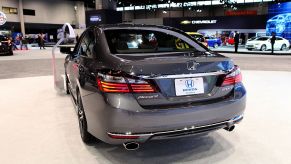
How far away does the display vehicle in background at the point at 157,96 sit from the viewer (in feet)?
7.57

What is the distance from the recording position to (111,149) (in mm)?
3078

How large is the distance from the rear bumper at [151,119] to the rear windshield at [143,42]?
70cm

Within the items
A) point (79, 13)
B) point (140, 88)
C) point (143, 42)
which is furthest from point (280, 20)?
point (79, 13)

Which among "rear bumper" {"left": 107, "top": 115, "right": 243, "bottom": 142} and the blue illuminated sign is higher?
the blue illuminated sign

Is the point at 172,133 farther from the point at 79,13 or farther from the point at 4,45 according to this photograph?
the point at 79,13

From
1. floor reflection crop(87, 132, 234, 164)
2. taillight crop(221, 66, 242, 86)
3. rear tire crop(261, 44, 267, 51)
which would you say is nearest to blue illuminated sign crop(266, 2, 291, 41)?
rear tire crop(261, 44, 267, 51)

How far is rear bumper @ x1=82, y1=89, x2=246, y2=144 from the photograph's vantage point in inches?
90.5

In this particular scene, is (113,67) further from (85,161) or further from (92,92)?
(85,161)

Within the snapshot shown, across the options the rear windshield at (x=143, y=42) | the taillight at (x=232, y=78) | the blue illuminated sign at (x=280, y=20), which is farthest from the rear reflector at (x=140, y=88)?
the blue illuminated sign at (x=280, y=20)

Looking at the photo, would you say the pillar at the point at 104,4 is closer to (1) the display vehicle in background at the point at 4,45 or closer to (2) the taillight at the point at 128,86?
(1) the display vehicle in background at the point at 4,45

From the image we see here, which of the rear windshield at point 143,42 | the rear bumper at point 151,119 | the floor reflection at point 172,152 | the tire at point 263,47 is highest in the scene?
the rear windshield at point 143,42

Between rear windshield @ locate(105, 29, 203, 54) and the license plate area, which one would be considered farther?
rear windshield @ locate(105, 29, 203, 54)

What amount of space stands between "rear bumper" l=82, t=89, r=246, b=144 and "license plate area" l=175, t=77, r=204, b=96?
13 centimetres

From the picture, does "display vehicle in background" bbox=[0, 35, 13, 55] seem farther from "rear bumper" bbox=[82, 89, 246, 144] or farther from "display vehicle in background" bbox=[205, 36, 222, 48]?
"rear bumper" bbox=[82, 89, 246, 144]
